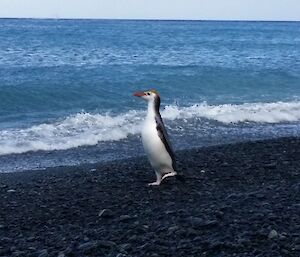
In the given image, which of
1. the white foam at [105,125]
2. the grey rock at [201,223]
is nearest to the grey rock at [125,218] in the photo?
the grey rock at [201,223]

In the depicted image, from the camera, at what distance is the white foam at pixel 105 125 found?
11.9 m

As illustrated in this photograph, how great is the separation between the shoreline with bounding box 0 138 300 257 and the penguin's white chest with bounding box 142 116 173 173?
0.26 m

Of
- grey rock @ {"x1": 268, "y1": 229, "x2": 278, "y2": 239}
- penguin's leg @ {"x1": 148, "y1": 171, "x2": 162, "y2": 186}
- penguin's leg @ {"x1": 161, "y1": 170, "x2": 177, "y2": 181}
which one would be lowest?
penguin's leg @ {"x1": 148, "y1": 171, "x2": 162, "y2": 186}

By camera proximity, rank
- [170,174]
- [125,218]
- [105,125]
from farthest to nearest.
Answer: [105,125], [170,174], [125,218]

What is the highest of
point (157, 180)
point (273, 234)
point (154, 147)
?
point (273, 234)

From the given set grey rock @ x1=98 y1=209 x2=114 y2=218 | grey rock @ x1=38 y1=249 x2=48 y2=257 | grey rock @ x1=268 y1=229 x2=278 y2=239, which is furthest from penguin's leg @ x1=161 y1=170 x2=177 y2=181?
grey rock @ x1=268 y1=229 x2=278 y2=239

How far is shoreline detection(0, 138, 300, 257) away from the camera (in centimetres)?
484

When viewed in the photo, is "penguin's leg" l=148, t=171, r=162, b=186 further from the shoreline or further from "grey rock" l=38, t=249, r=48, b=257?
"grey rock" l=38, t=249, r=48, b=257

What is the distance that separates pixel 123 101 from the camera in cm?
1920

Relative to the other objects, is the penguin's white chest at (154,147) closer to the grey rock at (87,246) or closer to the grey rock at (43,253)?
the grey rock at (87,246)

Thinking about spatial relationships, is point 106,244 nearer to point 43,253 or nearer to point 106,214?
point 43,253

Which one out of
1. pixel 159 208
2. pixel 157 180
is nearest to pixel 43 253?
pixel 159 208

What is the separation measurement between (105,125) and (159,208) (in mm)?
8067

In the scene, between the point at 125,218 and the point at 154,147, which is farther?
the point at 154,147
